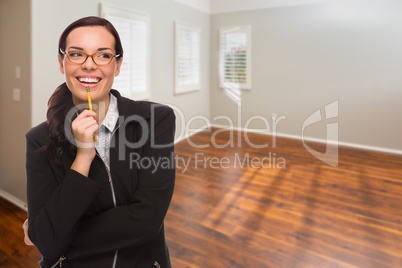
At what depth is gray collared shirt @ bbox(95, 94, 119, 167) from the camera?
0.82 meters

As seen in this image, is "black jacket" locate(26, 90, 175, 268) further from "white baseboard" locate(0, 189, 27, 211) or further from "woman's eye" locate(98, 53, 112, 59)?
"white baseboard" locate(0, 189, 27, 211)

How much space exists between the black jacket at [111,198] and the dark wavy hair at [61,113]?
2cm

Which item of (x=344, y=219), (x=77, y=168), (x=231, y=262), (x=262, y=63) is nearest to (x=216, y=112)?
(x=262, y=63)

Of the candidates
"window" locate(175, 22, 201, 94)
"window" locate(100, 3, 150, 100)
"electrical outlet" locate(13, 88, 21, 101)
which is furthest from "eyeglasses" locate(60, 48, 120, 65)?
"window" locate(175, 22, 201, 94)

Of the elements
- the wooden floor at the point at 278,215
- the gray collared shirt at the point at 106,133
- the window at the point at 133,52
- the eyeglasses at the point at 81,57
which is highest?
the window at the point at 133,52

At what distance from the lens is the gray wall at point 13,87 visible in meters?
2.40

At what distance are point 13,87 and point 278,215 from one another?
2549mm

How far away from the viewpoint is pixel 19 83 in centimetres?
247

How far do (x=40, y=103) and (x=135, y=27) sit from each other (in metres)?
1.66

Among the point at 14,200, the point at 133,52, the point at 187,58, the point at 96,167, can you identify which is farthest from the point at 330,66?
the point at 96,167

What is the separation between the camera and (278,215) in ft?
8.27

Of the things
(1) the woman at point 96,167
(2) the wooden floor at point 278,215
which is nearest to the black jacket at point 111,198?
(1) the woman at point 96,167

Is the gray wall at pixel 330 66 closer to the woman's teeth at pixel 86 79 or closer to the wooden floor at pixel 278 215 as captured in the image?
the wooden floor at pixel 278 215

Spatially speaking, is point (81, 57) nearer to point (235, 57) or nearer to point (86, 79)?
point (86, 79)
